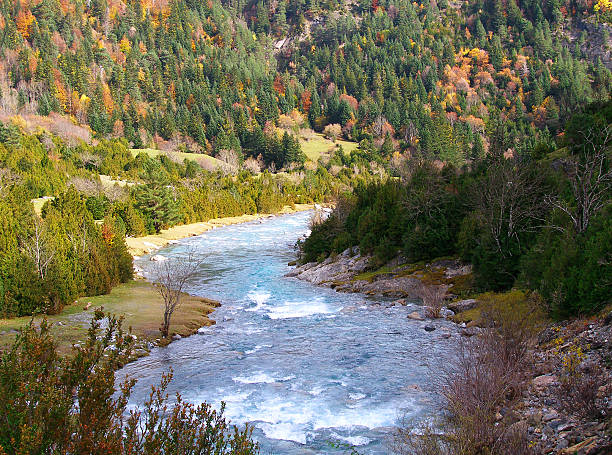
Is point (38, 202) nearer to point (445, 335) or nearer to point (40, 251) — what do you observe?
point (40, 251)

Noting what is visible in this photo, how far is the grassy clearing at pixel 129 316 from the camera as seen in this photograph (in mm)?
22112

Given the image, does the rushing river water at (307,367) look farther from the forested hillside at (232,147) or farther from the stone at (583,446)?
the forested hillside at (232,147)

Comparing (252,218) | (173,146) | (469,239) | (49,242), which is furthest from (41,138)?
(469,239)

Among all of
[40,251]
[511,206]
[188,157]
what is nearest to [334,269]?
[511,206]

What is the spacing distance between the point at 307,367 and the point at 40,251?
19402mm

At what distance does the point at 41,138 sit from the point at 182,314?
108 metres

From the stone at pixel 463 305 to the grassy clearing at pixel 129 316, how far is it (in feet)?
46.7

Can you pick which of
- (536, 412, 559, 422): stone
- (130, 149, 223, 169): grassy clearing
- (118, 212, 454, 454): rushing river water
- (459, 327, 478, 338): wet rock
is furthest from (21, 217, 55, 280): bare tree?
(130, 149, 223, 169): grassy clearing

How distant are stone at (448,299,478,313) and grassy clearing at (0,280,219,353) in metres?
14.2

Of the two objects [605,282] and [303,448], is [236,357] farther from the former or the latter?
[605,282]

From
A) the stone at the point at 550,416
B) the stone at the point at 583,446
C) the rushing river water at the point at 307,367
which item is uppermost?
the stone at the point at 583,446

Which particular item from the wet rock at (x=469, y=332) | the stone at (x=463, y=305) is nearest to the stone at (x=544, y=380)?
the wet rock at (x=469, y=332)

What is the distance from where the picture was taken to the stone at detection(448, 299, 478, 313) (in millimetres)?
26859

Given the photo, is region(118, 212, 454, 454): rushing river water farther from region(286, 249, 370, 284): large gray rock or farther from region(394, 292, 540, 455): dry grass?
region(286, 249, 370, 284): large gray rock
